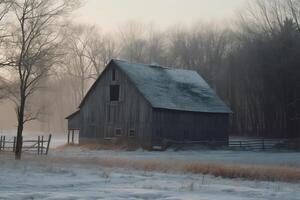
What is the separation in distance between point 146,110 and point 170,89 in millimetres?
5223

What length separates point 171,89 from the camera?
5509cm

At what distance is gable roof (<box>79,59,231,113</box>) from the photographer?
5203cm

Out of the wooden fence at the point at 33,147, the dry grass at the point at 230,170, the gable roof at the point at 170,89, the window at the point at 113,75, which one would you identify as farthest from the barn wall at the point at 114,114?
the dry grass at the point at 230,170

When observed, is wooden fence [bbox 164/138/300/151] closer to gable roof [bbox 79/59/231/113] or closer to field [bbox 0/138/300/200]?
gable roof [bbox 79/59/231/113]

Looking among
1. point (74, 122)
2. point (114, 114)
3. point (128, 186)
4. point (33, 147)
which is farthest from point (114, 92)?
point (128, 186)

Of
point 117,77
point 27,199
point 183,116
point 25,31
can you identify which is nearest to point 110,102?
point 117,77

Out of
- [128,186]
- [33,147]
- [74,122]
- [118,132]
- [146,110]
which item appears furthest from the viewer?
[74,122]

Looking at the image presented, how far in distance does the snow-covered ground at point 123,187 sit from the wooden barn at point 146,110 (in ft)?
92.2

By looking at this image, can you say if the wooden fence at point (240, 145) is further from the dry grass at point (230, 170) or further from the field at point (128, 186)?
the field at point (128, 186)

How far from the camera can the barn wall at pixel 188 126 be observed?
50.7 metres

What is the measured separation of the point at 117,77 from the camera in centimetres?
5372

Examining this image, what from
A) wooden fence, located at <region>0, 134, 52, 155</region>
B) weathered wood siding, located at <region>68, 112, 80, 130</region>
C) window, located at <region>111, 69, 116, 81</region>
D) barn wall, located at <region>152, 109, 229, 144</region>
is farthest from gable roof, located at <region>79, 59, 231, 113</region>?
wooden fence, located at <region>0, 134, 52, 155</region>

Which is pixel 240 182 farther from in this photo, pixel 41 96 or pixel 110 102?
pixel 41 96

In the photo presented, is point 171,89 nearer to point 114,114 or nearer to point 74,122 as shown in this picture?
point 114,114
